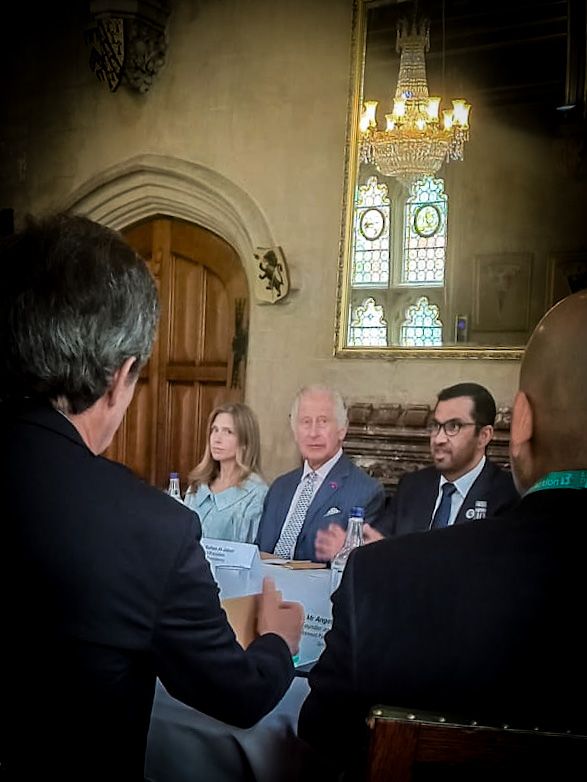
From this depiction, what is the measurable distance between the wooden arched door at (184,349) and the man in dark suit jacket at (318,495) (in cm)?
114

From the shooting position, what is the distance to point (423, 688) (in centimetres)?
127

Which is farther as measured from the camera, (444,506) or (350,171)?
(350,171)

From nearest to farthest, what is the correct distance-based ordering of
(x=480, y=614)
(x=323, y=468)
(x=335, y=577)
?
(x=480, y=614), (x=335, y=577), (x=323, y=468)

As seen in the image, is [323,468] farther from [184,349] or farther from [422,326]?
[184,349]

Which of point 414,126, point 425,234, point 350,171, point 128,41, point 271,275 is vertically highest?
point 128,41

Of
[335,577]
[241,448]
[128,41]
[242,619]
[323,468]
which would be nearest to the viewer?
[242,619]

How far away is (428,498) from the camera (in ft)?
13.0

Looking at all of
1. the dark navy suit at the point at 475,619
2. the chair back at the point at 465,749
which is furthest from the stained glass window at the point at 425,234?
the chair back at the point at 465,749

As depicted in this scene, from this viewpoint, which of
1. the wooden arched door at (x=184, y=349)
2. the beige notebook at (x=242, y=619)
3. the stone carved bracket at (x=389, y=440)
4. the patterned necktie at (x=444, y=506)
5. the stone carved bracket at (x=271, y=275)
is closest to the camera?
the beige notebook at (x=242, y=619)

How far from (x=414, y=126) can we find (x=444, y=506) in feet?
6.61

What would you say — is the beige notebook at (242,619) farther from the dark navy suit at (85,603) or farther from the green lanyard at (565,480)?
the green lanyard at (565,480)

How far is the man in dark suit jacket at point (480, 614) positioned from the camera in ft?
4.08

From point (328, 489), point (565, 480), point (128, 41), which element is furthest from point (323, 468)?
point (128, 41)

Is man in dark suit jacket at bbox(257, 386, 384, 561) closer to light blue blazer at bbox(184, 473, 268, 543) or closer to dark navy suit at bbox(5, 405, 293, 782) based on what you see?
light blue blazer at bbox(184, 473, 268, 543)
